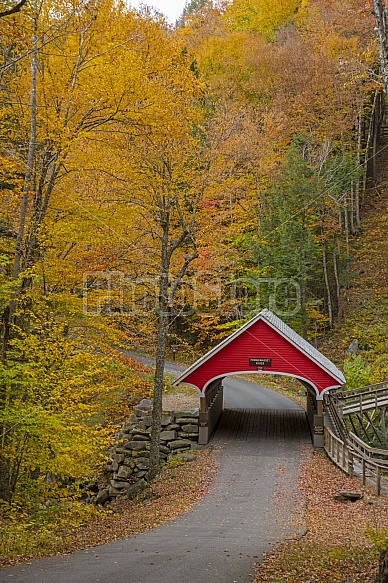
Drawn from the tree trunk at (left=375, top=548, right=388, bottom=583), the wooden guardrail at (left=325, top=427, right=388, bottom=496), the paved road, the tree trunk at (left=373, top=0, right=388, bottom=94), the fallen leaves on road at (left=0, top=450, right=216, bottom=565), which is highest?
the tree trunk at (left=373, top=0, right=388, bottom=94)

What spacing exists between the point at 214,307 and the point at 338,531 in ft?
Result: 68.2

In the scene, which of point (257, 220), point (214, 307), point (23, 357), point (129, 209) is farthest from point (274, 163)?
point (23, 357)

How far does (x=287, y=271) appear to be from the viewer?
29.6 metres

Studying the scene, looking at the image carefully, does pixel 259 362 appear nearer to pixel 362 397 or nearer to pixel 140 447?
pixel 140 447

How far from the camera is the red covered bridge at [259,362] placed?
18.0 meters

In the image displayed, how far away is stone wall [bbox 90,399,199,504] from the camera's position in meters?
17.8

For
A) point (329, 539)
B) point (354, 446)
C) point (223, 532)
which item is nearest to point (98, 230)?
point (223, 532)

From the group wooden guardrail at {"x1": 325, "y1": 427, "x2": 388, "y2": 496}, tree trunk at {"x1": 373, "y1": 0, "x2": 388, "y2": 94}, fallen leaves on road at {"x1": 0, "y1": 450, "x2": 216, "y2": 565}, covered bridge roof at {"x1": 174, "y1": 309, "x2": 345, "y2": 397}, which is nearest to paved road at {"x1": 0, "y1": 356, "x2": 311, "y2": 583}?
fallen leaves on road at {"x1": 0, "y1": 450, "x2": 216, "y2": 565}

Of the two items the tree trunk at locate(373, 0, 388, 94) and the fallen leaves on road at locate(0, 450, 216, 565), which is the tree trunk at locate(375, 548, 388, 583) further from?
the fallen leaves on road at locate(0, 450, 216, 565)

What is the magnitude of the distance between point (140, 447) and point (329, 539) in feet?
32.5

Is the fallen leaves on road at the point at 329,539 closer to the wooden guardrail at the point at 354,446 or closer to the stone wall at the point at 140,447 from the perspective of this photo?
the wooden guardrail at the point at 354,446

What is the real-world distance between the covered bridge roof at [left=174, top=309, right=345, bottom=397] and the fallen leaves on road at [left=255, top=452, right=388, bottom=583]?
3230 mm

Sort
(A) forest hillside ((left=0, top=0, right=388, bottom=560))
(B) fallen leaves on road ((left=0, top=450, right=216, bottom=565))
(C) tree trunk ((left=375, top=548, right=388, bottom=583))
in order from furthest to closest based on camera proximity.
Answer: (A) forest hillside ((left=0, top=0, right=388, bottom=560)) < (B) fallen leaves on road ((left=0, top=450, right=216, bottom=565)) < (C) tree trunk ((left=375, top=548, right=388, bottom=583))

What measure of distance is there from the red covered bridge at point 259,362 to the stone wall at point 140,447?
60 centimetres
